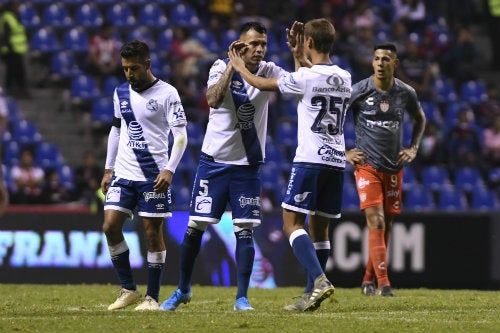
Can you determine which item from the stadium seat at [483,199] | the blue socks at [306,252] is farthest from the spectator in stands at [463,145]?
the blue socks at [306,252]

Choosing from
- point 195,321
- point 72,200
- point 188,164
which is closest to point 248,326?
point 195,321

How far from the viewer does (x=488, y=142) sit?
20984 mm

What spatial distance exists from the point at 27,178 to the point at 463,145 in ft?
24.9

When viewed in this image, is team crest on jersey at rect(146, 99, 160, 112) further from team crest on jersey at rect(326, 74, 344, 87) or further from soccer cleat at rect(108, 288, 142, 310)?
soccer cleat at rect(108, 288, 142, 310)

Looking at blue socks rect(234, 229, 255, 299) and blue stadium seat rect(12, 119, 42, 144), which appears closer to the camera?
blue socks rect(234, 229, 255, 299)

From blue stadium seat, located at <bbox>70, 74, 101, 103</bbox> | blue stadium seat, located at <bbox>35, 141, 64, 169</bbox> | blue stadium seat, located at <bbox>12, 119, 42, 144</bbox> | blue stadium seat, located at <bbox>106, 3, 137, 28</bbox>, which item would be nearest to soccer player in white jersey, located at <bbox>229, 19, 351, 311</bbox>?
blue stadium seat, located at <bbox>35, 141, 64, 169</bbox>

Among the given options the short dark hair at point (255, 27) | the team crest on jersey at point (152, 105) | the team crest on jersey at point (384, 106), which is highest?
the short dark hair at point (255, 27)

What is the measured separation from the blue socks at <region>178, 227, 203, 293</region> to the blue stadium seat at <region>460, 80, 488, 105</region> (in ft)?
45.8

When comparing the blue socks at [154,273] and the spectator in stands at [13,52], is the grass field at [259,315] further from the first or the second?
the spectator in stands at [13,52]

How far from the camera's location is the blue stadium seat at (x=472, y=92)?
23156mm

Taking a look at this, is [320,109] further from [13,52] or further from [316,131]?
[13,52]

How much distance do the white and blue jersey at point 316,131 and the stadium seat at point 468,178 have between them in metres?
10.9

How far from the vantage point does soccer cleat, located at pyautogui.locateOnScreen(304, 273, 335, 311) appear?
9273 mm

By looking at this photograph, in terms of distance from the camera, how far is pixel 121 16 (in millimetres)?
23828
